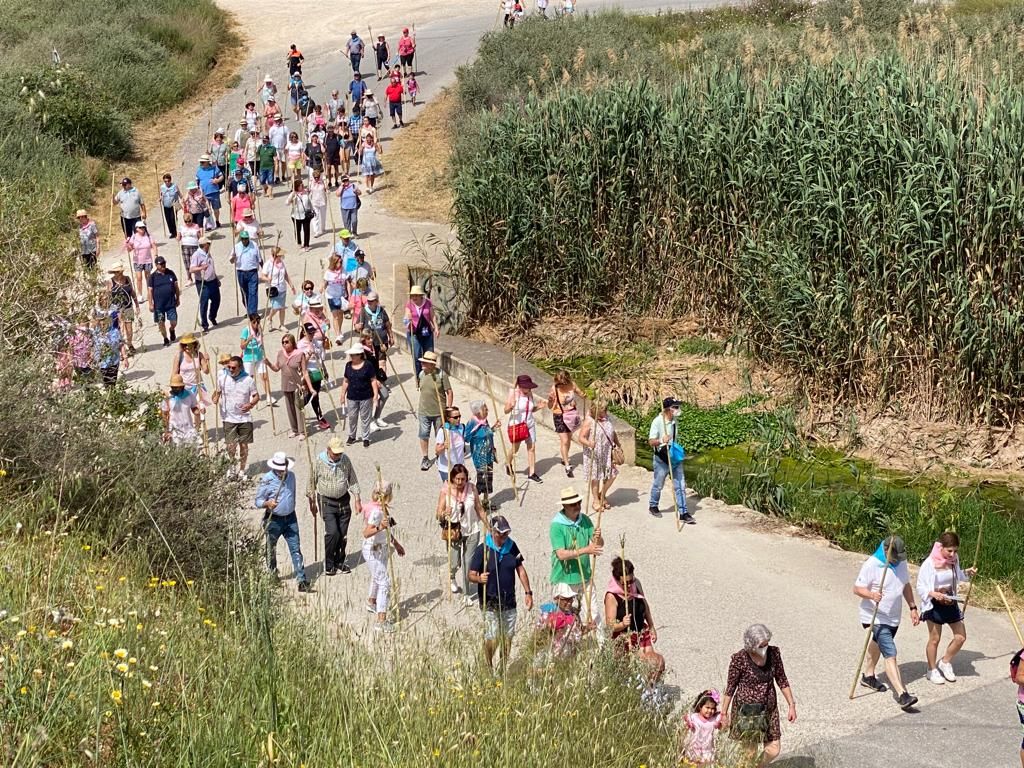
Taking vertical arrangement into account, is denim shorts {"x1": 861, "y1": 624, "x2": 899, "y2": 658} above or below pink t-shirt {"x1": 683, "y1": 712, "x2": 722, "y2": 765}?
below

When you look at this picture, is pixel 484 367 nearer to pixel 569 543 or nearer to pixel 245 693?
pixel 569 543

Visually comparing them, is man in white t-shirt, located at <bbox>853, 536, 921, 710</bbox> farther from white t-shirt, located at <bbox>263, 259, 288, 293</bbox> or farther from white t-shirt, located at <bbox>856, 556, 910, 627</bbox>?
white t-shirt, located at <bbox>263, 259, 288, 293</bbox>

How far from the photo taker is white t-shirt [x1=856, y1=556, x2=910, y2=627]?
11.7 metres

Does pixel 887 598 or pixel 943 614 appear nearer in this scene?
pixel 887 598

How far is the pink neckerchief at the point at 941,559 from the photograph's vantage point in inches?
468

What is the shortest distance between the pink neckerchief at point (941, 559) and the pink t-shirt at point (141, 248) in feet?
49.8

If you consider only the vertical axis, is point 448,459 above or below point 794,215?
below

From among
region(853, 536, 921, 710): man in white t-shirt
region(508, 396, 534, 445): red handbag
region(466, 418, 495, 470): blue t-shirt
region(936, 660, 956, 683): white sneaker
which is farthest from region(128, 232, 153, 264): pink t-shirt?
region(936, 660, 956, 683): white sneaker

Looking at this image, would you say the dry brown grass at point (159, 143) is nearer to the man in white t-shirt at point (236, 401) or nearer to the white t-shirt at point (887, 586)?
the man in white t-shirt at point (236, 401)

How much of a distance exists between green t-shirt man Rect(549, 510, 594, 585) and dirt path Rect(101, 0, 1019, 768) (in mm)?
874

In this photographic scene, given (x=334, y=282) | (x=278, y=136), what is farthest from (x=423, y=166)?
(x=334, y=282)

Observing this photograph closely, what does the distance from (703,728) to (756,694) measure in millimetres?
786

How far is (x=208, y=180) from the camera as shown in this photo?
27766 millimetres

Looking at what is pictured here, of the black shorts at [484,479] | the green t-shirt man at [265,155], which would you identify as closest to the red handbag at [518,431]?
A: the black shorts at [484,479]
